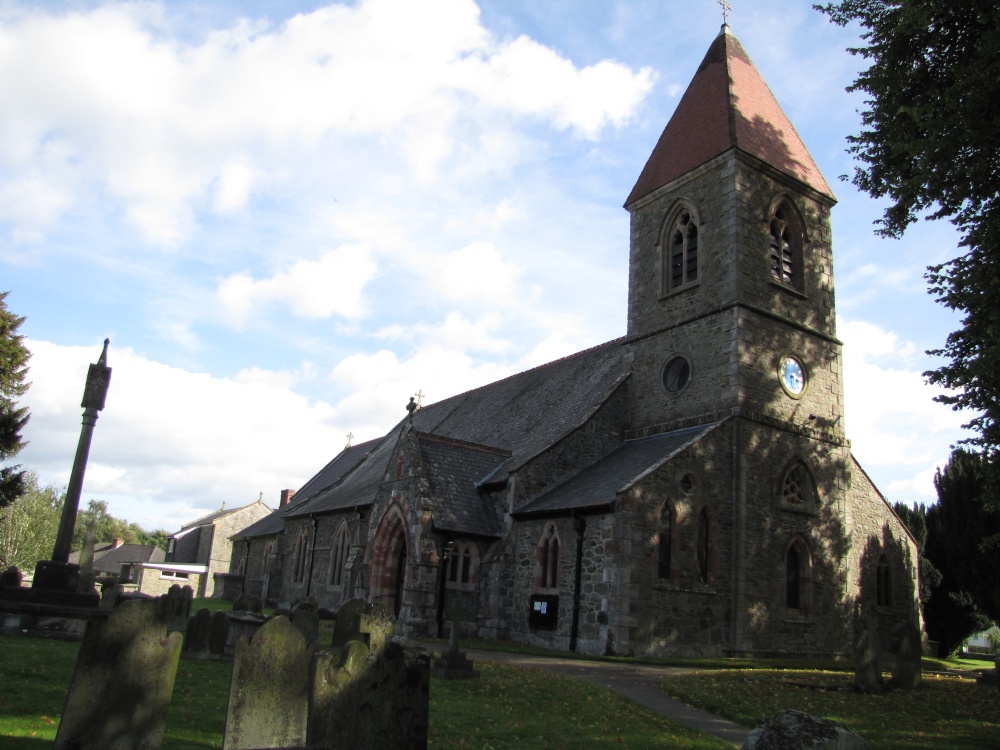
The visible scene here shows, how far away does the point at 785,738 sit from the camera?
4262 mm

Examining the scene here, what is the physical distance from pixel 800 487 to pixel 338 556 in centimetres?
1685

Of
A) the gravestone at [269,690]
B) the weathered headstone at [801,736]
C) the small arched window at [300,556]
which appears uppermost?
the small arched window at [300,556]

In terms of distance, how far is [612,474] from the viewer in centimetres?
2025

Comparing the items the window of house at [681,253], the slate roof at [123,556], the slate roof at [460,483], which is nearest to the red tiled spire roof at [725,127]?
the window of house at [681,253]

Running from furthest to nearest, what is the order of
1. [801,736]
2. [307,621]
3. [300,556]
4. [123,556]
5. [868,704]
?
[123,556] < [300,556] < [307,621] < [868,704] < [801,736]

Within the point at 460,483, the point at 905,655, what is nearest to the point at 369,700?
the point at 905,655

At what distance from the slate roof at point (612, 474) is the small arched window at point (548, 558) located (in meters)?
0.59

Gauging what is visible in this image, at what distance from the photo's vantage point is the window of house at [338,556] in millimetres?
28484

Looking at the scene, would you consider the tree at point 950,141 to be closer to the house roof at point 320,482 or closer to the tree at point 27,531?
the house roof at point 320,482

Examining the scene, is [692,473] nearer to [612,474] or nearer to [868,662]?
[612,474]

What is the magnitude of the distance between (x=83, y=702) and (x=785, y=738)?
5.36m

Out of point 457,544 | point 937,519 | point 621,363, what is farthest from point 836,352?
point 457,544

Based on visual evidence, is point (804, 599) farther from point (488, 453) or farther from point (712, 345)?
point (488, 453)

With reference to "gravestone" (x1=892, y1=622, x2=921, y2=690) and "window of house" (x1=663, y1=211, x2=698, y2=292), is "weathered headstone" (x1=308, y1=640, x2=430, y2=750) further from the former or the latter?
"window of house" (x1=663, y1=211, x2=698, y2=292)
